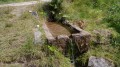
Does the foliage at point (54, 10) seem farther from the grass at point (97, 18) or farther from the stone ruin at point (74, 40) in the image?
the stone ruin at point (74, 40)

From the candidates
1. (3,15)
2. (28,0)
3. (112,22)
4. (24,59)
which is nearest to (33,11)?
(3,15)

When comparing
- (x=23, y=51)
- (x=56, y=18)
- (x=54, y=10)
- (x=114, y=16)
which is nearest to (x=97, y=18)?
(x=114, y=16)

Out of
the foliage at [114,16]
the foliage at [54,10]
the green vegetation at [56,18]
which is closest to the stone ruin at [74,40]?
the green vegetation at [56,18]

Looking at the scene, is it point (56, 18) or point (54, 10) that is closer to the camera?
point (56, 18)

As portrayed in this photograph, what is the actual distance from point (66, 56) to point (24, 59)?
1.09 metres

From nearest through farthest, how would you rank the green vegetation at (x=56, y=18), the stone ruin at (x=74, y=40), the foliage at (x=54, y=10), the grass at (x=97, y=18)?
the green vegetation at (x=56, y=18)
the stone ruin at (x=74, y=40)
the grass at (x=97, y=18)
the foliage at (x=54, y=10)

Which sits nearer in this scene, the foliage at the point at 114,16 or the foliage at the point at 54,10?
the foliage at the point at 114,16

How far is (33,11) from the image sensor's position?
374 inches

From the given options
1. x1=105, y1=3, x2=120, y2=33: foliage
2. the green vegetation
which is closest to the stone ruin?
the green vegetation

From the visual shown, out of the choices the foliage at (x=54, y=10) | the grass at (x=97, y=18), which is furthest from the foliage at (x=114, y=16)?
the foliage at (x=54, y=10)

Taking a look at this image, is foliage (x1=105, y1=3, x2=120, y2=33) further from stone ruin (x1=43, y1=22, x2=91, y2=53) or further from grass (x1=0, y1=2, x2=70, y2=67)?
grass (x1=0, y1=2, x2=70, y2=67)

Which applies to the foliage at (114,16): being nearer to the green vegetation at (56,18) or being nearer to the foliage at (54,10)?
the green vegetation at (56,18)

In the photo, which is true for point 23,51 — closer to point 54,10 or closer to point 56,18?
point 56,18

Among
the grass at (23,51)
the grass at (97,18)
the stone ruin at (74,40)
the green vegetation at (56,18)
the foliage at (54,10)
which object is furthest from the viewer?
the foliage at (54,10)
